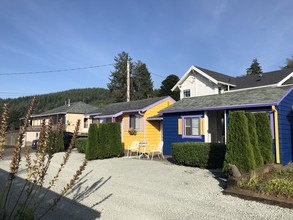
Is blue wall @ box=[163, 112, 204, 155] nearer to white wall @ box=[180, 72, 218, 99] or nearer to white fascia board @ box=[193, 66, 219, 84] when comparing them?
white fascia board @ box=[193, 66, 219, 84]

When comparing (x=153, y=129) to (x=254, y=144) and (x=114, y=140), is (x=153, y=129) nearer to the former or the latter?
(x=114, y=140)

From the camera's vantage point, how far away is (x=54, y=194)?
265 inches

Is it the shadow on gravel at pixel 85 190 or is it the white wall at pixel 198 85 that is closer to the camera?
the shadow on gravel at pixel 85 190

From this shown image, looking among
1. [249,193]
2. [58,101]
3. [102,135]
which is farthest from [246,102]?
[58,101]

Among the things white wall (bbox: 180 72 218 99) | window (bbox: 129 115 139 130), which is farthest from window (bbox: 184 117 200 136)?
white wall (bbox: 180 72 218 99)

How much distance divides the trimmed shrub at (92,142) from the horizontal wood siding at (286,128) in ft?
29.9

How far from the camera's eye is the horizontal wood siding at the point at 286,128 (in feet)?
35.8

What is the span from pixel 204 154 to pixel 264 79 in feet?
57.8

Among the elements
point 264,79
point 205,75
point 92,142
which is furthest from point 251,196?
point 264,79

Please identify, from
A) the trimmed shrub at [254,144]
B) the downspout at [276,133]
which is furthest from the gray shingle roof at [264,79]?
the trimmed shrub at [254,144]

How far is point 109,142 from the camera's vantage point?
14242 mm

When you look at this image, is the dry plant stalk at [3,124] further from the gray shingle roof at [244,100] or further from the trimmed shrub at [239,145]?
the gray shingle roof at [244,100]

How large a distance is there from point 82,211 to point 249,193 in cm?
394

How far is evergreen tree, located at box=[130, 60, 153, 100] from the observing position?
5346 cm
